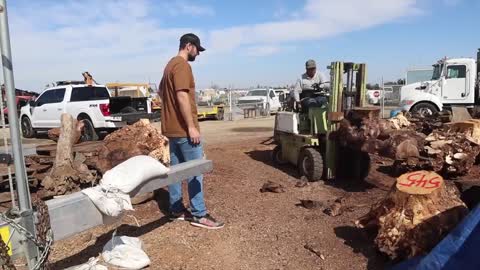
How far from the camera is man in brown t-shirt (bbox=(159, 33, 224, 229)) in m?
4.70

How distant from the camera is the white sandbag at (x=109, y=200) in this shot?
2.87m

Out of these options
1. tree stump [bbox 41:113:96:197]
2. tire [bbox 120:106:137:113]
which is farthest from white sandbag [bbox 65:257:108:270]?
tire [bbox 120:106:137:113]

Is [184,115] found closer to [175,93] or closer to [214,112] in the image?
[175,93]

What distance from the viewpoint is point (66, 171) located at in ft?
21.7

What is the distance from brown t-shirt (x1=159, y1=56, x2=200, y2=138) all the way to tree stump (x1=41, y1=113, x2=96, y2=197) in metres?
2.31

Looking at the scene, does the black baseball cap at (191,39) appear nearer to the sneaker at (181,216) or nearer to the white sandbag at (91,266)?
the sneaker at (181,216)

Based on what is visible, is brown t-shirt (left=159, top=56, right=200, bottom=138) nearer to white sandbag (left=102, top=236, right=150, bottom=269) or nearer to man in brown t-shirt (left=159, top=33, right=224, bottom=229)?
man in brown t-shirt (left=159, top=33, right=224, bottom=229)

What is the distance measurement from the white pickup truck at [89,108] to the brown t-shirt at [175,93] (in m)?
9.84

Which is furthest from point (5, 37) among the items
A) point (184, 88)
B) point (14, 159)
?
point (184, 88)

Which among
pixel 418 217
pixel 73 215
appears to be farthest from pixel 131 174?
pixel 418 217

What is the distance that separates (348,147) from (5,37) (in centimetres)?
533

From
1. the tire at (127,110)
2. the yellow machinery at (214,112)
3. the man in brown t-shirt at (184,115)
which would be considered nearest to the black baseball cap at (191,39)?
the man in brown t-shirt at (184,115)

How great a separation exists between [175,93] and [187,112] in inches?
9.8

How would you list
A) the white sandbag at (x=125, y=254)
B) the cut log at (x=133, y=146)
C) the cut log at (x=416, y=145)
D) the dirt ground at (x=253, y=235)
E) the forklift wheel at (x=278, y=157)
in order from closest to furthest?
1. the white sandbag at (x=125, y=254)
2. the dirt ground at (x=253, y=235)
3. the cut log at (x=416, y=145)
4. the cut log at (x=133, y=146)
5. the forklift wheel at (x=278, y=157)
